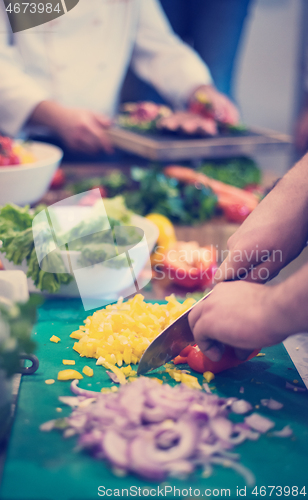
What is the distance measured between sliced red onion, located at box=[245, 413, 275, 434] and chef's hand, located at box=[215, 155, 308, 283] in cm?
31

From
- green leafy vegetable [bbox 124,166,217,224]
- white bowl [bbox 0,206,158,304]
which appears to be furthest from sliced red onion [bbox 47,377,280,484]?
green leafy vegetable [bbox 124,166,217,224]

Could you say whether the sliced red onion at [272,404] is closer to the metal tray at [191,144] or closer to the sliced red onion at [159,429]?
the sliced red onion at [159,429]

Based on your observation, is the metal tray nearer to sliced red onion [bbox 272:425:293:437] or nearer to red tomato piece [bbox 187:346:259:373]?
red tomato piece [bbox 187:346:259:373]

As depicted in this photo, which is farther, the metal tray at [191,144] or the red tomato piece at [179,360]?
the metal tray at [191,144]

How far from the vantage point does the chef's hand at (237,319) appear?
81 centimetres

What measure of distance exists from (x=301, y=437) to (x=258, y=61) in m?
6.68

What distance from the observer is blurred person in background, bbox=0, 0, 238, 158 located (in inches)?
98.9

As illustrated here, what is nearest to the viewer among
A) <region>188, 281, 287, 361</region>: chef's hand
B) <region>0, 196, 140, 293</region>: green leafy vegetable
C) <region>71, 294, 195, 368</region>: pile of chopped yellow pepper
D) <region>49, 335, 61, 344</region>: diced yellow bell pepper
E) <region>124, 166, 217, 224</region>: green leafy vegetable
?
<region>188, 281, 287, 361</region>: chef's hand

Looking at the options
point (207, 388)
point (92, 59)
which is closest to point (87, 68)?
point (92, 59)

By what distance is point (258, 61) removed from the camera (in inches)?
262

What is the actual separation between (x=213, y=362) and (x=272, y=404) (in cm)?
15

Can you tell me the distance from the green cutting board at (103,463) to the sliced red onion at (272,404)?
0.03 ft

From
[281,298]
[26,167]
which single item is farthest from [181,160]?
[281,298]

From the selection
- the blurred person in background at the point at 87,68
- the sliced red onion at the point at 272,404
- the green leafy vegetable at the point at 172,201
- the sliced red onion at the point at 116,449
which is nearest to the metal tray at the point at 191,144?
the blurred person in background at the point at 87,68
